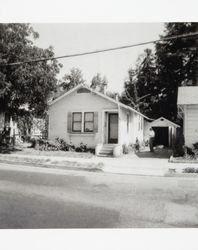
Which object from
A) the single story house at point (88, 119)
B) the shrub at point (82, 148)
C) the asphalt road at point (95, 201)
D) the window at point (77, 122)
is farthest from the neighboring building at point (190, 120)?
the window at point (77, 122)

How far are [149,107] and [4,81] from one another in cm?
1891

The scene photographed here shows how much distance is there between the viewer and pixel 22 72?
13.8 meters

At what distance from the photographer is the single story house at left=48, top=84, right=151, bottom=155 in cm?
1733

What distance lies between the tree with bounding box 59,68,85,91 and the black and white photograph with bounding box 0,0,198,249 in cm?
1485

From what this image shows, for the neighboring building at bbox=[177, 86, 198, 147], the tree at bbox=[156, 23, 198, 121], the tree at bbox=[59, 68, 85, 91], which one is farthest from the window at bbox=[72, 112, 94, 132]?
the tree at bbox=[59, 68, 85, 91]

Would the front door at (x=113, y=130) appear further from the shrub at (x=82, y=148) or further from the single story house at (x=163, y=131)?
the single story house at (x=163, y=131)

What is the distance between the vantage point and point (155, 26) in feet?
25.3

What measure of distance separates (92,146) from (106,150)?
1425 millimetres

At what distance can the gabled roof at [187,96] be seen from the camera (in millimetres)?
14664

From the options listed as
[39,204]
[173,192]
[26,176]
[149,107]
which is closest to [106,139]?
[26,176]

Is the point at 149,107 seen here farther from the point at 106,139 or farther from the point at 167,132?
the point at 106,139

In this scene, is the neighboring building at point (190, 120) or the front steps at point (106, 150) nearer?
the neighboring building at point (190, 120)

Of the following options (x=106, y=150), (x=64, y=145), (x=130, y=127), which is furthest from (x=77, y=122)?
(x=130, y=127)

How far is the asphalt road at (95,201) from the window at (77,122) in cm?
801
